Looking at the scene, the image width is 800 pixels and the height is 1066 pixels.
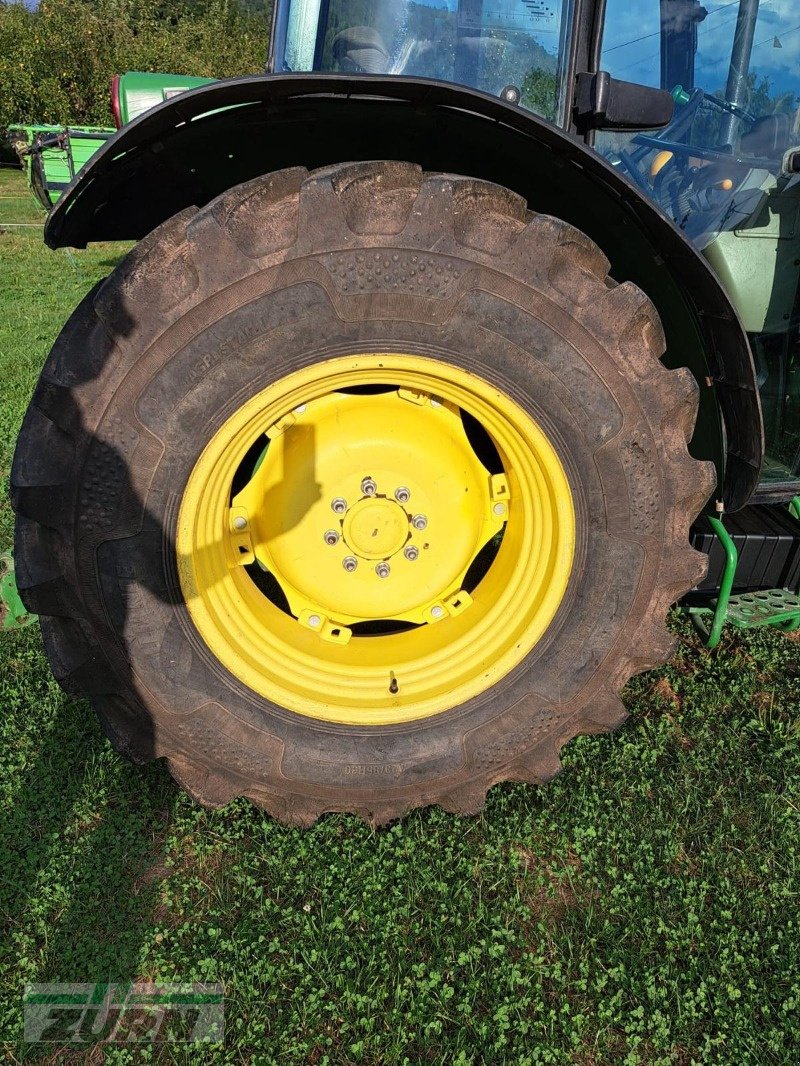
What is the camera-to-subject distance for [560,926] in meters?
1.79

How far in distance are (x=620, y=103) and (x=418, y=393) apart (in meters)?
0.87

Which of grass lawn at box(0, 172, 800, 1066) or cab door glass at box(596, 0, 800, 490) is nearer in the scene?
grass lawn at box(0, 172, 800, 1066)

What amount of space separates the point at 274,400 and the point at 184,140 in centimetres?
68

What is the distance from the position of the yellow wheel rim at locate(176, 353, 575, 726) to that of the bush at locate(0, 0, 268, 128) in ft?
76.3

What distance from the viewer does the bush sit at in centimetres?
2198

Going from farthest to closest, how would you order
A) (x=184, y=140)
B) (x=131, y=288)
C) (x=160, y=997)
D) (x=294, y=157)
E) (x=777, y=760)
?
1. (x=777, y=760)
2. (x=294, y=157)
3. (x=184, y=140)
4. (x=160, y=997)
5. (x=131, y=288)

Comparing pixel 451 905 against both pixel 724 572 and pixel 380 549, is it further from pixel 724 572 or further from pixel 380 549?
pixel 724 572

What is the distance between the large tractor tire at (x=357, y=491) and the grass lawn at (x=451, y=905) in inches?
6.9

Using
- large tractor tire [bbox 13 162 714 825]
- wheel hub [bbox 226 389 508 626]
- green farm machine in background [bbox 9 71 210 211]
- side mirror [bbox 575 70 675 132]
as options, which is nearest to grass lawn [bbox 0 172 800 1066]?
large tractor tire [bbox 13 162 714 825]

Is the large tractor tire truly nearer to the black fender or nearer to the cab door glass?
the black fender

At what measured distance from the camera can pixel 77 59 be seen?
2241 cm

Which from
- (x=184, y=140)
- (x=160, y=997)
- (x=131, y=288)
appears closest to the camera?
(x=131, y=288)

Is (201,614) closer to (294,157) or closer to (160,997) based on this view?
(160,997)

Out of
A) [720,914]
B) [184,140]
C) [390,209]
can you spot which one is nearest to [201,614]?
[390,209]
